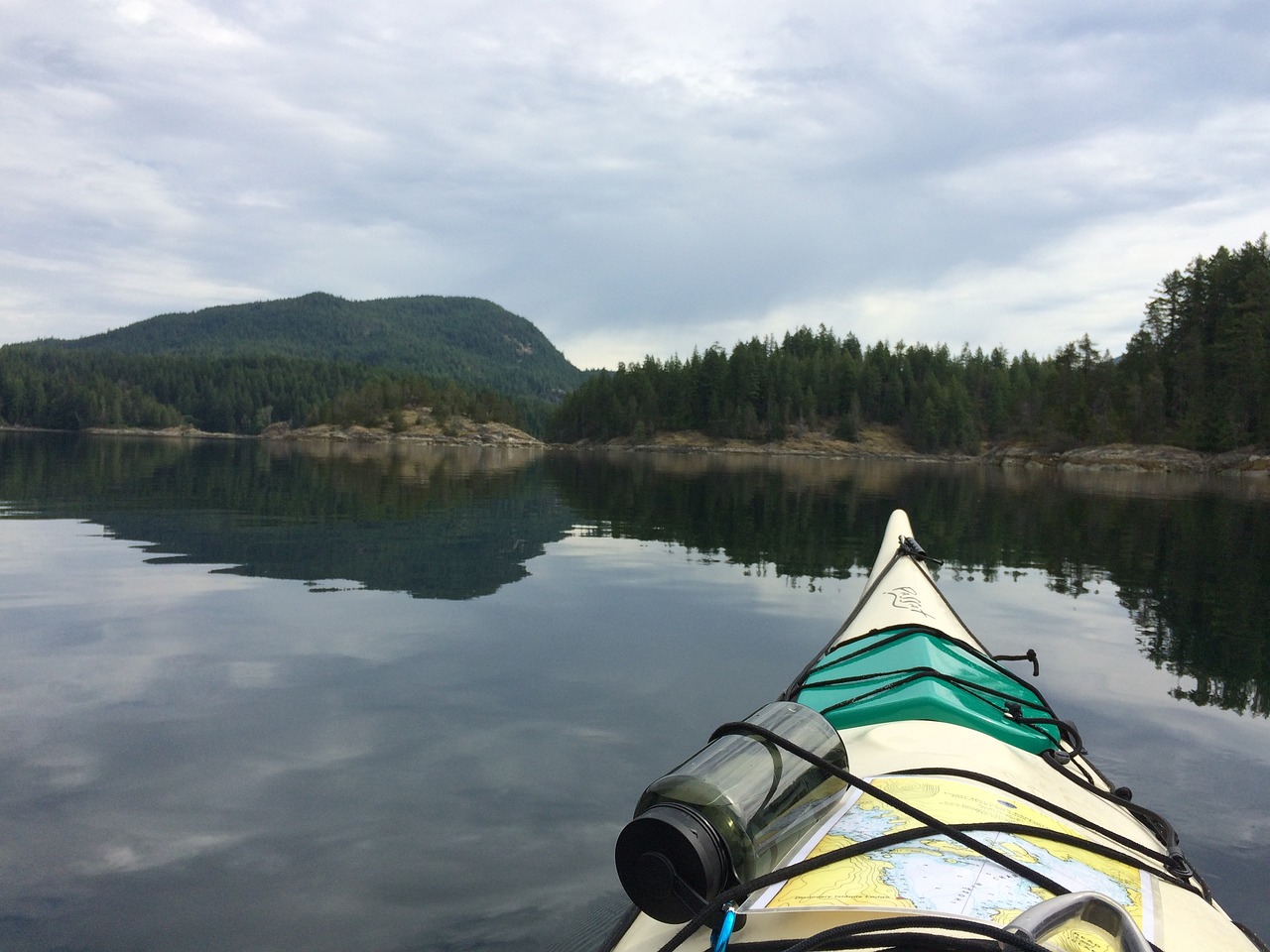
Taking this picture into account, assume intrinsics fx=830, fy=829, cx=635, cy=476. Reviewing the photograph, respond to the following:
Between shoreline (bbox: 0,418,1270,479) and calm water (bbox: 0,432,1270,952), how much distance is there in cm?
6199

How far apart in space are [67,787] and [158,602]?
646cm

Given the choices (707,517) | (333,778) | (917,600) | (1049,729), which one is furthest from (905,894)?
(707,517)

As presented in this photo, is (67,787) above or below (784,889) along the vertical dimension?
below

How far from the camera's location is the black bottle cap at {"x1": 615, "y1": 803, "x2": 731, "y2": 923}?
252 cm

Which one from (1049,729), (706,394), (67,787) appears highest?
(706,394)

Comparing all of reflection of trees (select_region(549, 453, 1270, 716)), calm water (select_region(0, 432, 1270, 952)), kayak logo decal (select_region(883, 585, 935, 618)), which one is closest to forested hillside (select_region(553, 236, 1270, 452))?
reflection of trees (select_region(549, 453, 1270, 716))

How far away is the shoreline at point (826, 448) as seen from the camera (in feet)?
243

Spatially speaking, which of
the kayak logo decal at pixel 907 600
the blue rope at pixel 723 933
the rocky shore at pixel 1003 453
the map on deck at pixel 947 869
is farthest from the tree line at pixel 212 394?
the blue rope at pixel 723 933

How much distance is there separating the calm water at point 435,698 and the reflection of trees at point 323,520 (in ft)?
0.61

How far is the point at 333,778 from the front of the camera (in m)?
6.22

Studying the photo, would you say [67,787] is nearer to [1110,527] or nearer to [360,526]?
[360,526]

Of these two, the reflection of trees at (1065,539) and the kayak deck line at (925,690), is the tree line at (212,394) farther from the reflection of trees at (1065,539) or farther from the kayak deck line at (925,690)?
the kayak deck line at (925,690)

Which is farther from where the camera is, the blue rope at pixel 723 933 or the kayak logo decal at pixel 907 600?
the kayak logo decal at pixel 907 600

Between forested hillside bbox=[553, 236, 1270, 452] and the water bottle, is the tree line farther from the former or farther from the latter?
the water bottle
